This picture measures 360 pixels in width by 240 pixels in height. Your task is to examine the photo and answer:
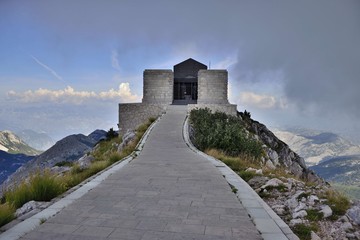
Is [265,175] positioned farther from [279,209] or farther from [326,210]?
[326,210]

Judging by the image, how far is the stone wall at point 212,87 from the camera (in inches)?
1485

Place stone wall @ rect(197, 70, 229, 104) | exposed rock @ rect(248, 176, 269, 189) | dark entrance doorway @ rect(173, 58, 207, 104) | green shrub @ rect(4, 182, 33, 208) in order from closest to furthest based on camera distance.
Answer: green shrub @ rect(4, 182, 33, 208)
exposed rock @ rect(248, 176, 269, 189)
stone wall @ rect(197, 70, 229, 104)
dark entrance doorway @ rect(173, 58, 207, 104)

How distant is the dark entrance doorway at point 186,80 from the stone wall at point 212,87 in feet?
20.1

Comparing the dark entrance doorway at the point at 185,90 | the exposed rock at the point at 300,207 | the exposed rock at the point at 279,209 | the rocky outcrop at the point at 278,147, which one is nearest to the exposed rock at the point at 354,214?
the exposed rock at the point at 300,207

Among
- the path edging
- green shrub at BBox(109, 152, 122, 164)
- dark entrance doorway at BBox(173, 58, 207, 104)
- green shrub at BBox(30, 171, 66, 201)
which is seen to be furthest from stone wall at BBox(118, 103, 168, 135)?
green shrub at BBox(30, 171, 66, 201)

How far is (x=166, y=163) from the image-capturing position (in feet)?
39.2

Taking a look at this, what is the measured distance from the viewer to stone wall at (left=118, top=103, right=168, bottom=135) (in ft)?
105

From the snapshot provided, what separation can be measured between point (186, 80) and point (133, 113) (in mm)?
14914

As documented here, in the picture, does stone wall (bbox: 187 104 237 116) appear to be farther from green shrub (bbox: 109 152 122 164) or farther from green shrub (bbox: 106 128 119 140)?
green shrub (bbox: 109 152 122 164)

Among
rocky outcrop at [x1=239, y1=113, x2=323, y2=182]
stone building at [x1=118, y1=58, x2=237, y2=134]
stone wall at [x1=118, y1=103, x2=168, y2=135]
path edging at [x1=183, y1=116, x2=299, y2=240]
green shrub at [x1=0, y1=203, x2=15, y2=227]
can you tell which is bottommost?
rocky outcrop at [x1=239, y1=113, x2=323, y2=182]

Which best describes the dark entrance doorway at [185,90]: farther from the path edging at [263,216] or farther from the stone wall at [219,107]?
the path edging at [263,216]

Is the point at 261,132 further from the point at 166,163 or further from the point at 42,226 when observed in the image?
the point at 42,226

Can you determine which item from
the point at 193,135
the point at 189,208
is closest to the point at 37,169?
the point at 189,208

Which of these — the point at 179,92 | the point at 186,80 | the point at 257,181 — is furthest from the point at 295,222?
the point at 186,80
